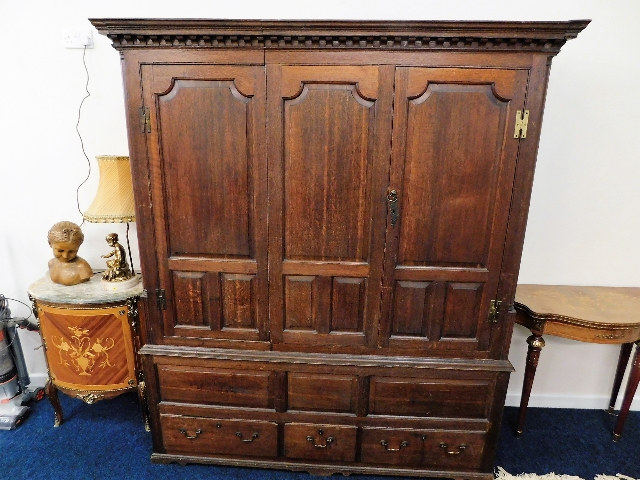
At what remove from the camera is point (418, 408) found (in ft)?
5.91

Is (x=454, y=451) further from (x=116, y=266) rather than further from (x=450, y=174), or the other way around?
(x=116, y=266)

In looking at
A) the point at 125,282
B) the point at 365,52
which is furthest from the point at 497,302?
the point at 125,282

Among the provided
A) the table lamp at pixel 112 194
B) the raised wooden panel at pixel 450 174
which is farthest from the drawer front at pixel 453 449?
the table lamp at pixel 112 194

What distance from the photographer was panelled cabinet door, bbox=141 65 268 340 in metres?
1.48

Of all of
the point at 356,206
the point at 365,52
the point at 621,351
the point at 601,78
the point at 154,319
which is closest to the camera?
the point at 365,52

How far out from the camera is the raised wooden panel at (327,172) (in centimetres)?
147

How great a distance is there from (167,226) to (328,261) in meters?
0.68

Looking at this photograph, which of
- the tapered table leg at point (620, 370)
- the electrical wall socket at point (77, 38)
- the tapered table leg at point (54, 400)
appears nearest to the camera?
the electrical wall socket at point (77, 38)

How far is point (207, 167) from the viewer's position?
1.56 meters

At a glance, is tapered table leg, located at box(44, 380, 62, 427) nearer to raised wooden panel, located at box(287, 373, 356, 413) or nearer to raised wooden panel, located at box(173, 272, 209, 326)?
raised wooden panel, located at box(173, 272, 209, 326)

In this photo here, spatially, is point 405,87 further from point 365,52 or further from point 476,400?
point 476,400

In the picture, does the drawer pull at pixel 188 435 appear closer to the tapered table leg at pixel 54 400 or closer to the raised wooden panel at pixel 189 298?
the raised wooden panel at pixel 189 298

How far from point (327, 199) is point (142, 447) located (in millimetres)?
1641

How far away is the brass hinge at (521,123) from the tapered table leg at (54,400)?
2496mm
